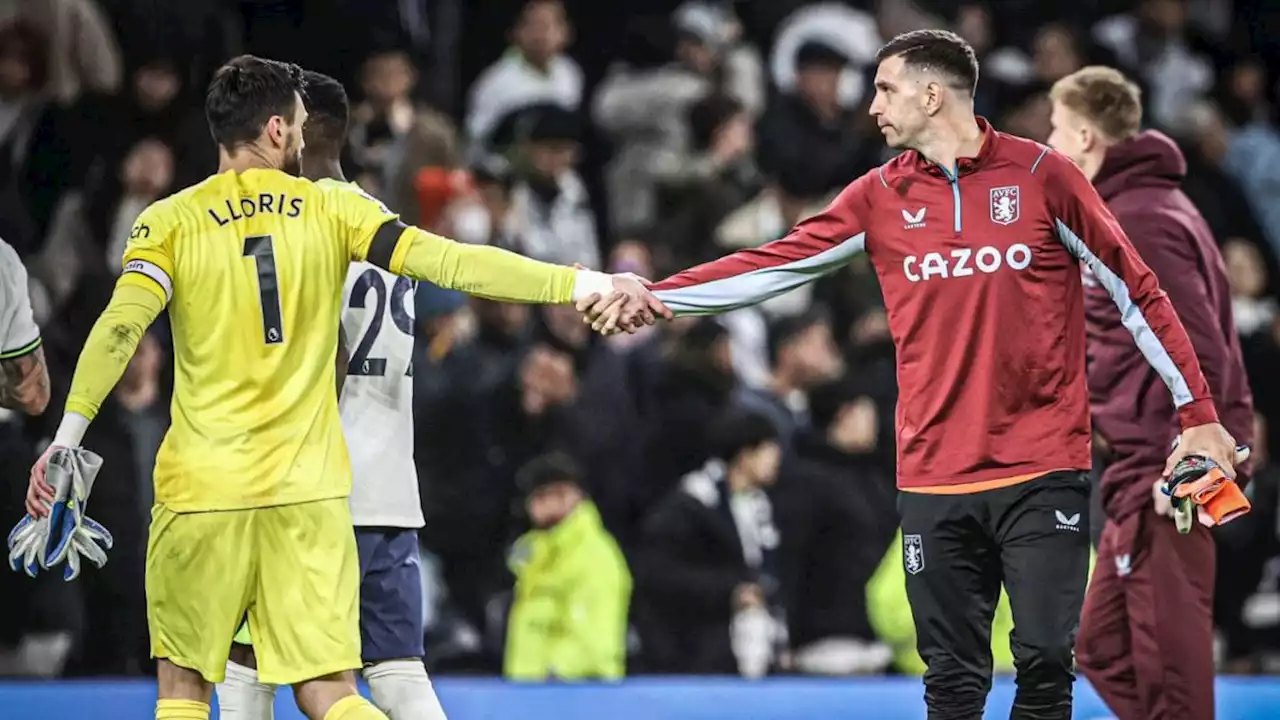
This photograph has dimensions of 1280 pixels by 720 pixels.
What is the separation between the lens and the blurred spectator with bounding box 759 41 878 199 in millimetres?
10445

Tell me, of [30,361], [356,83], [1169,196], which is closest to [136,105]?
[356,83]

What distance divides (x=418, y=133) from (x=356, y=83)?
0.55 m

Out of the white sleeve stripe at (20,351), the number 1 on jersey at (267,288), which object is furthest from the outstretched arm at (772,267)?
the white sleeve stripe at (20,351)

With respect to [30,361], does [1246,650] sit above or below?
below

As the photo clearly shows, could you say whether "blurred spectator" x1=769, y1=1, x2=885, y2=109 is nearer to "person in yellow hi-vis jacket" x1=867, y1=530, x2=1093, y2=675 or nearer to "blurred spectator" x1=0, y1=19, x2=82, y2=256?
"person in yellow hi-vis jacket" x1=867, y1=530, x2=1093, y2=675

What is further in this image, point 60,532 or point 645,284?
point 645,284

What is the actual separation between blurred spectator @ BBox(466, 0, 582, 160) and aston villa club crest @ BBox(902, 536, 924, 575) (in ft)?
18.7

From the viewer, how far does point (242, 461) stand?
456cm

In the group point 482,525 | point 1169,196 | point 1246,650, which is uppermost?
point 1169,196

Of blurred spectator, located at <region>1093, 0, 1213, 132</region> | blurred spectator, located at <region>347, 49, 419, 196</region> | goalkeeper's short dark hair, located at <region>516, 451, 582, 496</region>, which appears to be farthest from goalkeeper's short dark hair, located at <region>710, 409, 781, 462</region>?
blurred spectator, located at <region>1093, 0, 1213, 132</region>

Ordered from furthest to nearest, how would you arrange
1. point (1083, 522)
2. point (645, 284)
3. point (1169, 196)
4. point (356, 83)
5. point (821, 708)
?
point (356, 83), point (821, 708), point (1169, 196), point (645, 284), point (1083, 522)

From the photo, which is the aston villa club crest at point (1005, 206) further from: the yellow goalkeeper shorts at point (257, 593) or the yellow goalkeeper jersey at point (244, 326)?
the yellow goalkeeper shorts at point (257, 593)

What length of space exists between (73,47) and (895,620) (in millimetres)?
5365

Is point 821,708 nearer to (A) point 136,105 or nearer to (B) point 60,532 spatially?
(B) point 60,532
